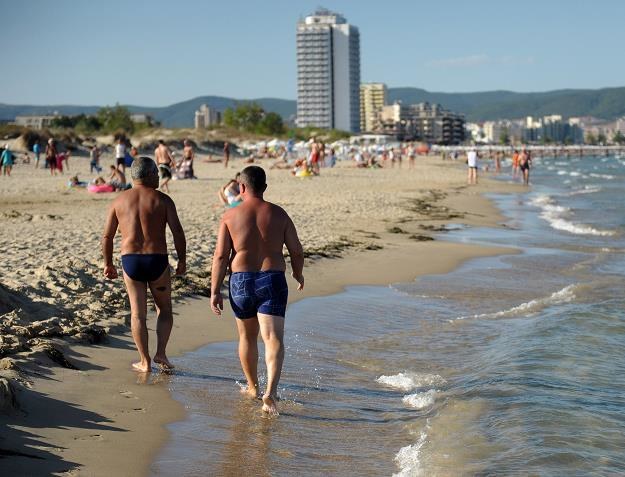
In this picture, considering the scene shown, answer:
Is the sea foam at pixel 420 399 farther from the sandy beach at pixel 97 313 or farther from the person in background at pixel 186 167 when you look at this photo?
the person in background at pixel 186 167

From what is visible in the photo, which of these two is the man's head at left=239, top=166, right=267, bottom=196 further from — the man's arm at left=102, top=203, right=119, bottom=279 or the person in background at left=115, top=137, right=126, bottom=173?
the person in background at left=115, top=137, right=126, bottom=173

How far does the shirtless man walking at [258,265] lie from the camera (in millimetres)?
5543

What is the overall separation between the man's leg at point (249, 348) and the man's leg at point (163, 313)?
80cm

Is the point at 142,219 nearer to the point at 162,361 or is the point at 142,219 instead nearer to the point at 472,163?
the point at 162,361

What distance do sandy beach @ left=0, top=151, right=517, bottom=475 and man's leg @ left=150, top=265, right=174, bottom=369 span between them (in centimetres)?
21

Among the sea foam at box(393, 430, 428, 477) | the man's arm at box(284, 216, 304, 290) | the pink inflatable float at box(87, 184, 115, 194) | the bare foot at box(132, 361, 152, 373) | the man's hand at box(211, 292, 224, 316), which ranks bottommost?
the sea foam at box(393, 430, 428, 477)

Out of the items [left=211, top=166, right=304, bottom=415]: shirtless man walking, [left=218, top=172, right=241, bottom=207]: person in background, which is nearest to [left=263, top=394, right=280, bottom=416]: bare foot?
[left=211, top=166, right=304, bottom=415]: shirtless man walking

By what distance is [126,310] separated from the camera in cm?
809

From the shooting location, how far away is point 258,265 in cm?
556

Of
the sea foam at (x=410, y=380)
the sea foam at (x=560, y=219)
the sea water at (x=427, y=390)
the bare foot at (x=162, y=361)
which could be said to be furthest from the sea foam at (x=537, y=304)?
the sea foam at (x=560, y=219)

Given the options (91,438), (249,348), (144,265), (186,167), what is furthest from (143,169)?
(186,167)

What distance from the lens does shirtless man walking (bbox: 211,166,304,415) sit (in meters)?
5.54

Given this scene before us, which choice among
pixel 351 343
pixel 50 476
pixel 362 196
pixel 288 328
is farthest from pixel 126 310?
pixel 362 196

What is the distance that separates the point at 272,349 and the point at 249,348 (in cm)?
26
